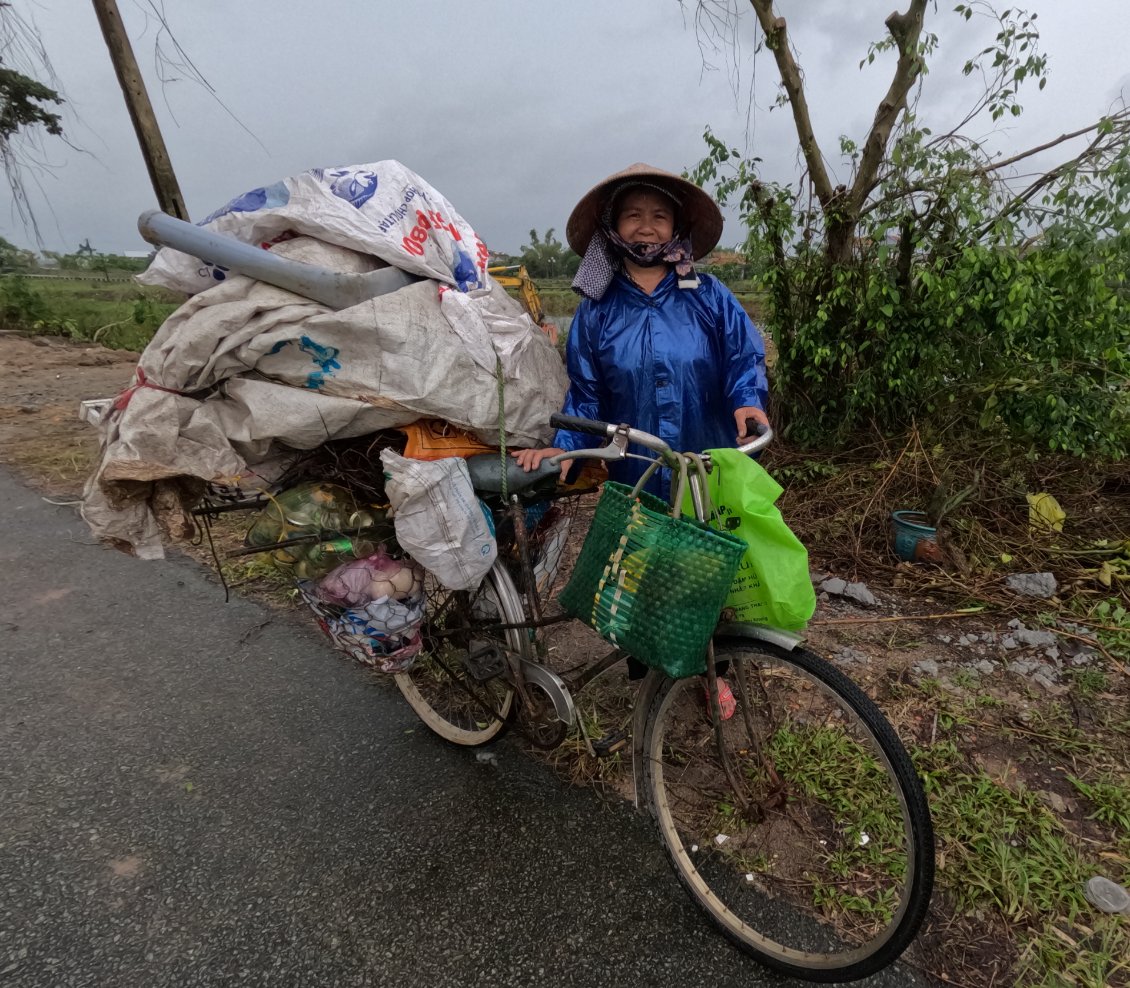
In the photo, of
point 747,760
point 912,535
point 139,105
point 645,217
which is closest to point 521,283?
point 645,217

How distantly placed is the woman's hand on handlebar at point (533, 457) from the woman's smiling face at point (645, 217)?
81 cm

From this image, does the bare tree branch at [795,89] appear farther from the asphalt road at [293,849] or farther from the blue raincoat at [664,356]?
the asphalt road at [293,849]

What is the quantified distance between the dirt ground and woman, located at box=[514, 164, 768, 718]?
797mm

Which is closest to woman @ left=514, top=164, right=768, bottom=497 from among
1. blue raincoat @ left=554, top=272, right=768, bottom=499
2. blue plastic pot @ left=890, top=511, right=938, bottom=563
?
blue raincoat @ left=554, top=272, right=768, bottom=499

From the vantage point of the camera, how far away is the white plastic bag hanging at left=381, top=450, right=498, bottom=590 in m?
1.75

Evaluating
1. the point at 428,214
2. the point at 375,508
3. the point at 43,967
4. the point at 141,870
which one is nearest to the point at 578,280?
the point at 428,214

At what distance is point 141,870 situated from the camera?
2.02 meters

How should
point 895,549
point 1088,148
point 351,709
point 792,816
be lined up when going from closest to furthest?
point 792,816
point 351,709
point 1088,148
point 895,549

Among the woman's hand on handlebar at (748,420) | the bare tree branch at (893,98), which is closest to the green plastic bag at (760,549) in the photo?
the woman's hand on handlebar at (748,420)

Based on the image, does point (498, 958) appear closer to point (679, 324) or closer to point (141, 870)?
point (141, 870)

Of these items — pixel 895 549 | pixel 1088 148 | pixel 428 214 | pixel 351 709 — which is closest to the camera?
pixel 428 214

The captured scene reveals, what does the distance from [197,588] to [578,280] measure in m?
3.10

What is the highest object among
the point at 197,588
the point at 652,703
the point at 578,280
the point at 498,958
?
the point at 578,280

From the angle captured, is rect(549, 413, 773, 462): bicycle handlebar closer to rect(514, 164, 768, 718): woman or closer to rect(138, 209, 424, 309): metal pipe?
rect(514, 164, 768, 718): woman
